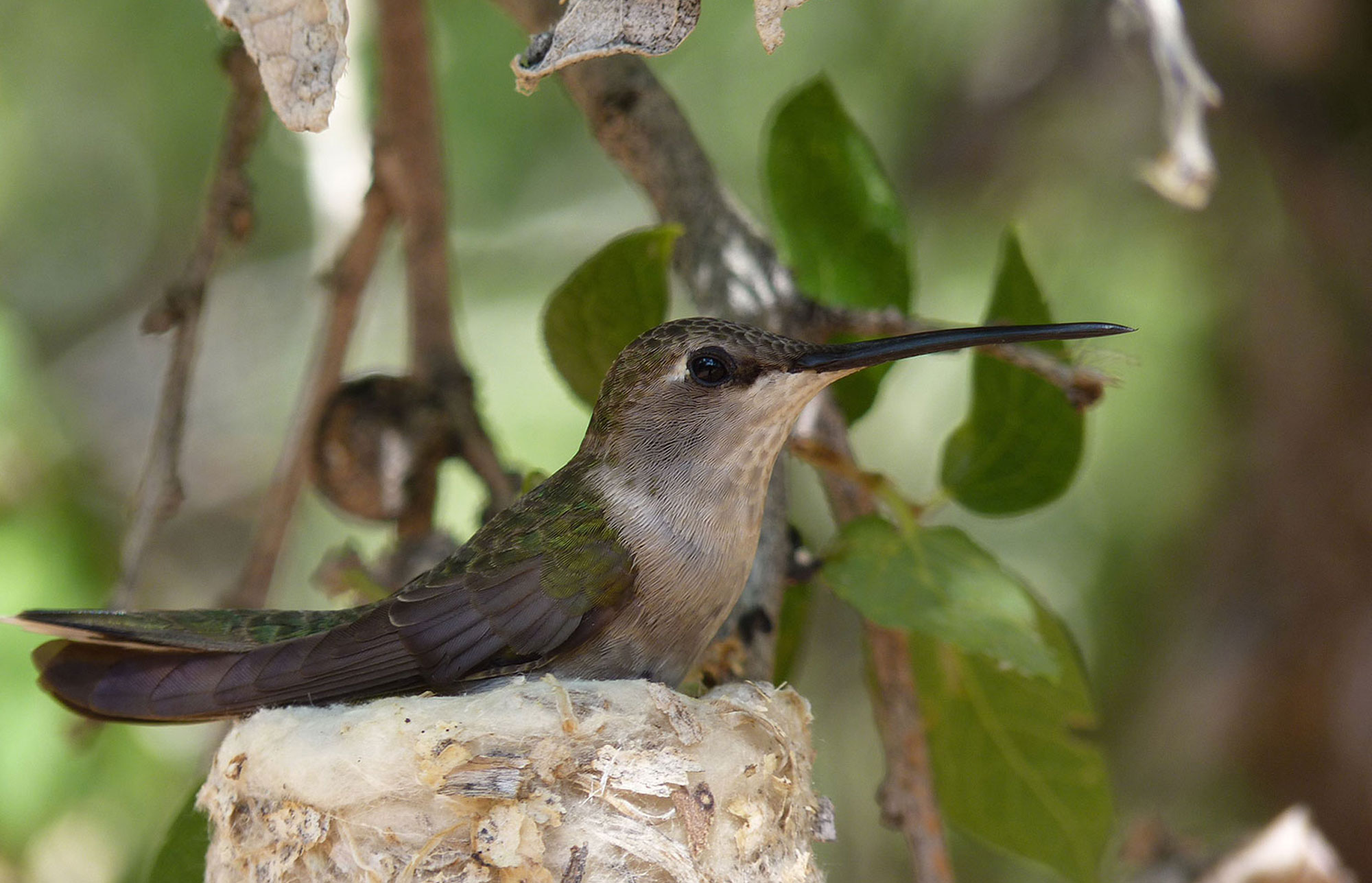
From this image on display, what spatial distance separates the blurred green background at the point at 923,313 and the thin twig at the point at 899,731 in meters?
0.85

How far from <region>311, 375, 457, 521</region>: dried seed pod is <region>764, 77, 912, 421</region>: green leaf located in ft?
2.58

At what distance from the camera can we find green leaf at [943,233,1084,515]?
2.11 meters

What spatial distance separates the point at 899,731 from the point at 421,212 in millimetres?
1442

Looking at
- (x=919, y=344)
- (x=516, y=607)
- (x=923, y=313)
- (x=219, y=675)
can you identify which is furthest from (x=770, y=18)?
(x=923, y=313)

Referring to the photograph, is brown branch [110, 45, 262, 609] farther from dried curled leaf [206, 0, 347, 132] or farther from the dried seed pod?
dried curled leaf [206, 0, 347, 132]

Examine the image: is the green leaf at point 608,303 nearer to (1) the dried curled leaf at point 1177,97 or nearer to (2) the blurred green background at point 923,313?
(1) the dried curled leaf at point 1177,97

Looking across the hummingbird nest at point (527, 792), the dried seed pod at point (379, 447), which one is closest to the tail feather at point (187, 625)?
the hummingbird nest at point (527, 792)

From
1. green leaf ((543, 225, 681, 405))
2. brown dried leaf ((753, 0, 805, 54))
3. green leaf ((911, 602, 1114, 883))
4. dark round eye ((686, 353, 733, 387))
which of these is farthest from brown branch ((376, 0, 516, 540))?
brown dried leaf ((753, 0, 805, 54))

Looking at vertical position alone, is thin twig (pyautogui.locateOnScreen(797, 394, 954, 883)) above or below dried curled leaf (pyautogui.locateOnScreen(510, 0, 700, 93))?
below

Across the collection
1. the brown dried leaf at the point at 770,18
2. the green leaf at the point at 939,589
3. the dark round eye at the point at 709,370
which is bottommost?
the green leaf at the point at 939,589

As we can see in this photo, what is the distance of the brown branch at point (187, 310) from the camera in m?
2.17

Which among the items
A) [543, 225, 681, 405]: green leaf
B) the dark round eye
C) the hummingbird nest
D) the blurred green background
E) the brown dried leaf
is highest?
the brown dried leaf

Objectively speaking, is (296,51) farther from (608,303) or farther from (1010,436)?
(1010,436)

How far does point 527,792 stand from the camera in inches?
63.8
